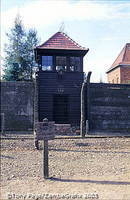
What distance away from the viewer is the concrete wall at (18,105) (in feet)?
47.4

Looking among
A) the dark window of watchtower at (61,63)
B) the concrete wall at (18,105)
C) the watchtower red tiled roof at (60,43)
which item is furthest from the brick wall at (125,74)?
the concrete wall at (18,105)

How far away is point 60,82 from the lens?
56.1 feet

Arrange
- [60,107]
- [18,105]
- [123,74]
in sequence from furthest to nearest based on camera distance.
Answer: [123,74] → [60,107] → [18,105]

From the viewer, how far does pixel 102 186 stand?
5766 millimetres

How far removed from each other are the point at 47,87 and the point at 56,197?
12.1 m

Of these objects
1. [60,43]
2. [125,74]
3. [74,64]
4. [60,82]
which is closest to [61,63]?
[74,64]

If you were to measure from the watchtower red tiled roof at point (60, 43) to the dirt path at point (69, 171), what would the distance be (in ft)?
27.6

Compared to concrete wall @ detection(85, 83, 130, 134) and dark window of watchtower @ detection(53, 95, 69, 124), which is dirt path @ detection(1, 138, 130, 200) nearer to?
concrete wall @ detection(85, 83, 130, 134)

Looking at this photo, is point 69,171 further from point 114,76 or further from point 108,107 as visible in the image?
point 114,76

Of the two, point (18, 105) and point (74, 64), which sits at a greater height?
point (74, 64)

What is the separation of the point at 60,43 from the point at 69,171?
1286 cm

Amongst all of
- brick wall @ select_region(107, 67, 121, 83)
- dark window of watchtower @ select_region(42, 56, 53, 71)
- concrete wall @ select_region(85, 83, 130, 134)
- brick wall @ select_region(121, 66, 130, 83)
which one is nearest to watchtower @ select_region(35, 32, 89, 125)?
dark window of watchtower @ select_region(42, 56, 53, 71)

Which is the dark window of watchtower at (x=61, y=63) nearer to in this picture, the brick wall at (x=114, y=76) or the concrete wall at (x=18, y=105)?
the concrete wall at (x=18, y=105)

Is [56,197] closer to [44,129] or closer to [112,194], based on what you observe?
[112,194]
